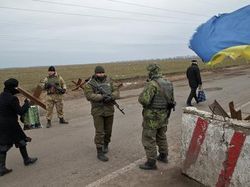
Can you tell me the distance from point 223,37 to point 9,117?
408 cm

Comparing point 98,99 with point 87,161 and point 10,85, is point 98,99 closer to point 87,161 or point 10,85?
point 87,161

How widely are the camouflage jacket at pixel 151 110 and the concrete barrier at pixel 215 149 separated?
0.75 meters

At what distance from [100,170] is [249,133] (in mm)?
2916

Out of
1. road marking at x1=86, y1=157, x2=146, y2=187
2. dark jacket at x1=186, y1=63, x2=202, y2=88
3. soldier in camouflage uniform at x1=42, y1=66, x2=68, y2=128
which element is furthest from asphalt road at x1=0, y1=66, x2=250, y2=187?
dark jacket at x1=186, y1=63, x2=202, y2=88

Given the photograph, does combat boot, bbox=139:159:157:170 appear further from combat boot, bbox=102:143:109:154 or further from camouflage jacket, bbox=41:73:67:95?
camouflage jacket, bbox=41:73:67:95

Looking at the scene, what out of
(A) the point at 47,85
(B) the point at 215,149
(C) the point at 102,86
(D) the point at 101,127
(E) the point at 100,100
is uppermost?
(C) the point at 102,86

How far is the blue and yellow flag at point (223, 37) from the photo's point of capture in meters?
4.69

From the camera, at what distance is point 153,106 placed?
22.3 feet

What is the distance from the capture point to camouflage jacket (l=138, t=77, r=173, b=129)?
6715 mm

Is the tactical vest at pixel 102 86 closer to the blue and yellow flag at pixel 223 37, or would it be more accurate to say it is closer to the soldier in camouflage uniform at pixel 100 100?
the soldier in camouflage uniform at pixel 100 100

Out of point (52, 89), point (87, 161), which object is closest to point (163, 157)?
point (87, 161)

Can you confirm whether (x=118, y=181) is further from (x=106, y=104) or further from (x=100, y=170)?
(x=106, y=104)

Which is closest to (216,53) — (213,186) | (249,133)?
(249,133)

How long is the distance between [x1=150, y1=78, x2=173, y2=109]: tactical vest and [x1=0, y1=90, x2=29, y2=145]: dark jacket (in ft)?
7.79
